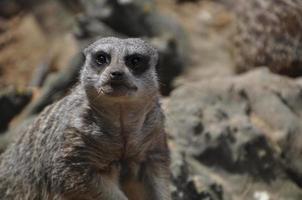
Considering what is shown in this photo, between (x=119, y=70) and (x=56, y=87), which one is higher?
(x=119, y=70)

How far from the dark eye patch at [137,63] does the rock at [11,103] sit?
3.34m

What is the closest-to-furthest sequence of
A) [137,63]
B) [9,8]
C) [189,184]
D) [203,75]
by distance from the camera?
[137,63]
[189,184]
[203,75]
[9,8]

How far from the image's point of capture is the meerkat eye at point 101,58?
421 centimetres

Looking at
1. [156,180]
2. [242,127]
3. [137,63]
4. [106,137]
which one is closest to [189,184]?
[242,127]

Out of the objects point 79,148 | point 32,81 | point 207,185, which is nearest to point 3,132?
point 32,81

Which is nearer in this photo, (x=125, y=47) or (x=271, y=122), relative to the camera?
(x=125, y=47)

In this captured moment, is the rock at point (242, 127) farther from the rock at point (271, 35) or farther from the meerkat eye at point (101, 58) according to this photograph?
the meerkat eye at point (101, 58)

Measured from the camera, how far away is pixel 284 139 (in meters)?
6.09

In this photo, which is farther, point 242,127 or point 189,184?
point 242,127

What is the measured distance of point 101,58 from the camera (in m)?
4.25

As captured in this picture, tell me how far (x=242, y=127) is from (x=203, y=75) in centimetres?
215

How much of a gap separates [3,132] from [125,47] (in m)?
3.44

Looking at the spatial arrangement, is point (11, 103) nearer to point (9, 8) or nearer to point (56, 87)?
point (56, 87)

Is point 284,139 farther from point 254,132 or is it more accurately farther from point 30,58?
point 30,58
